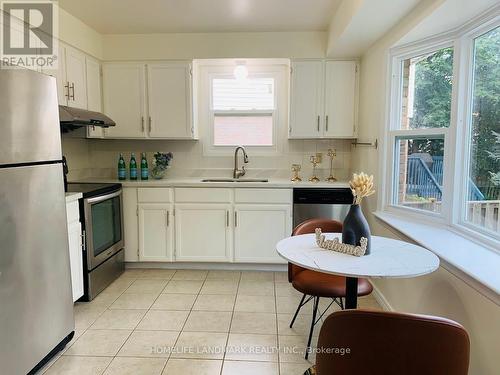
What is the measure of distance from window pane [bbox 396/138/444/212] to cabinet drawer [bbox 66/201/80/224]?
101 inches

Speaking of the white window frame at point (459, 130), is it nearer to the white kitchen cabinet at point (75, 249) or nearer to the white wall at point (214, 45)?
the white wall at point (214, 45)

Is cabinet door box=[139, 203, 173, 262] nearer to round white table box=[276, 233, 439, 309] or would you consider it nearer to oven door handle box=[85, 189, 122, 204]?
oven door handle box=[85, 189, 122, 204]

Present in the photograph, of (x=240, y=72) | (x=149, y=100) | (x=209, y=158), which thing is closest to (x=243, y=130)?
(x=209, y=158)

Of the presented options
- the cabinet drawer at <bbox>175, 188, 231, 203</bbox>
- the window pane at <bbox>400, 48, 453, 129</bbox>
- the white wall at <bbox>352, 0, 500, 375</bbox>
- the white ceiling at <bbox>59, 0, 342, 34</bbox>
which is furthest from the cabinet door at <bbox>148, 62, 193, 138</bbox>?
the window pane at <bbox>400, 48, 453, 129</bbox>

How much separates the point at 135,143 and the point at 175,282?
169 cm

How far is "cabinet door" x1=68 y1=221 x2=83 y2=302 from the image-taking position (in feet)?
8.80

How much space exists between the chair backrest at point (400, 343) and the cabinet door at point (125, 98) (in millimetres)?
3178

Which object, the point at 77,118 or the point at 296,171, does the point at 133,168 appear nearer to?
the point at 77,118

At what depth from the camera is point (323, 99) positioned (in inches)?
144

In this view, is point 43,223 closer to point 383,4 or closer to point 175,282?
point 175,282

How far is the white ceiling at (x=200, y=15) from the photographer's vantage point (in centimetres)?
288

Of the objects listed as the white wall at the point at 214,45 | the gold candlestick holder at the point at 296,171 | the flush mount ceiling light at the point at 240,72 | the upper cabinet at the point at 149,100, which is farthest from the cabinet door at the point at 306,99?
the upper cabinet at the point at 149,100

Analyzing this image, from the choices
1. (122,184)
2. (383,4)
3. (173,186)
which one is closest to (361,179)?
(383,4)

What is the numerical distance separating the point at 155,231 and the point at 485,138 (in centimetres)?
289
